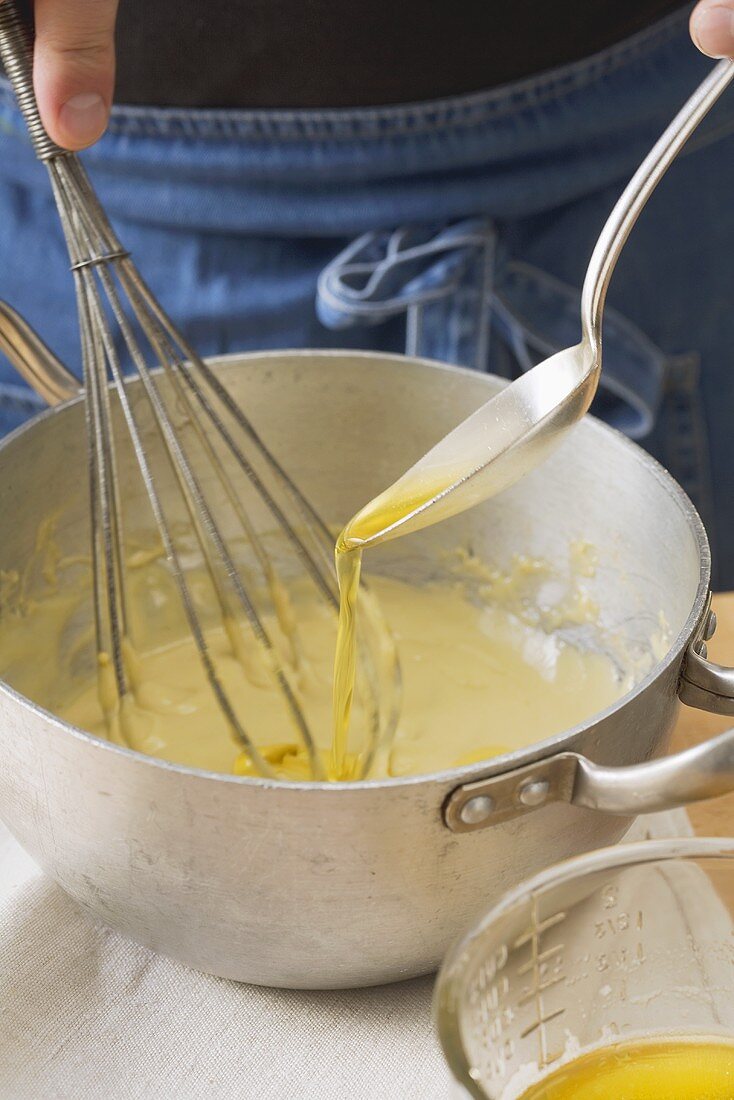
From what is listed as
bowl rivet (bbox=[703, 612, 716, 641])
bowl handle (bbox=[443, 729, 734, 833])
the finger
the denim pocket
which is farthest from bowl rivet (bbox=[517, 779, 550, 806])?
the denim pocket

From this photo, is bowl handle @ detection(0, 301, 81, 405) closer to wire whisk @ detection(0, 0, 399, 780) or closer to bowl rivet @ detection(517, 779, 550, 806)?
wire whisk @ detection(0, 0, 399, 780)

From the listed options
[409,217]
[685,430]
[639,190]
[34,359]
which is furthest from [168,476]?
[685,430]

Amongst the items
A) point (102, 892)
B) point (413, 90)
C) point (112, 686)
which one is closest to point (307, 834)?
point (102, 892)

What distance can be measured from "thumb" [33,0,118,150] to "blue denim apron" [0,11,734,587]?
0.69 feet

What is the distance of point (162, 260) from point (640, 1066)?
667mm

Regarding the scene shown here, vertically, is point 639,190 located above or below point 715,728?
above

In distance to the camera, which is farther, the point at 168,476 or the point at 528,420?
the point at 168,476

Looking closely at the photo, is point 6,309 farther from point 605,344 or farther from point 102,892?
point 605,344

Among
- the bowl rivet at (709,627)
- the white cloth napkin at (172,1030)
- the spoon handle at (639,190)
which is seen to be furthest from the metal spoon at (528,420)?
the white cloth napkin at (172,1030)

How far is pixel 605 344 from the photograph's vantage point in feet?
3.19

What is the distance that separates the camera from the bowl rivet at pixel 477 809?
17.5 inches

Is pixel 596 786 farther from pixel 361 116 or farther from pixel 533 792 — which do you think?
pixel 361 116

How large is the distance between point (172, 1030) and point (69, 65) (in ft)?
1.39

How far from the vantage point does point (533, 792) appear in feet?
1.49
